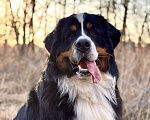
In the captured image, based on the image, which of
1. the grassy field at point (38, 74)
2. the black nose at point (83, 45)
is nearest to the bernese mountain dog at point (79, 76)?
the black nose at point (83, 45)

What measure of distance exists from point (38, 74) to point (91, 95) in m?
5.07

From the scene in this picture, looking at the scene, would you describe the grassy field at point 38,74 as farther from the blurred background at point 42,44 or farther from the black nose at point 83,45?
the black nose at point 83,45

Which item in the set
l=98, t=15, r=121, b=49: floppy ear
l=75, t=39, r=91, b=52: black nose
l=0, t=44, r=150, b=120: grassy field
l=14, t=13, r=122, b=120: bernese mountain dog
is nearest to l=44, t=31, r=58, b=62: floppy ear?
l=14, t=13, r=122, b=120: bernese mountain dog

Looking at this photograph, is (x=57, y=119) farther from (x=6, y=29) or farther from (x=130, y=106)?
(x=6, y=29)

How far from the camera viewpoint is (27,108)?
3.63 m

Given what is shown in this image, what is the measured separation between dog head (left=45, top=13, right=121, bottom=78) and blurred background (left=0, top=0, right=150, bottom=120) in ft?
6.44

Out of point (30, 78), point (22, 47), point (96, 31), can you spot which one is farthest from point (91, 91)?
point (22, 47)

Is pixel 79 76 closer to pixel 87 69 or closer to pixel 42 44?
pixel 87 69

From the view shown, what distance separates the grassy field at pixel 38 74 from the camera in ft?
17.1

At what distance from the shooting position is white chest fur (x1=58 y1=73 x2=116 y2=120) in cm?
338

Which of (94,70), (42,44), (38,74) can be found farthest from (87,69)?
(38,74)

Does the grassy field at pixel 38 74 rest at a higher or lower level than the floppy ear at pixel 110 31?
lower

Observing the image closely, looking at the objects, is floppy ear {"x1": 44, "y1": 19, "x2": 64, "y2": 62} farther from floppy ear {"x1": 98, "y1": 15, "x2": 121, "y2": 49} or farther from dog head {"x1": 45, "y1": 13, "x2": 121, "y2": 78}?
floppy ear {"x1": 98, "y1": 15, "x2": 121, "y2": 49}

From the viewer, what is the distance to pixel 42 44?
7469mm
